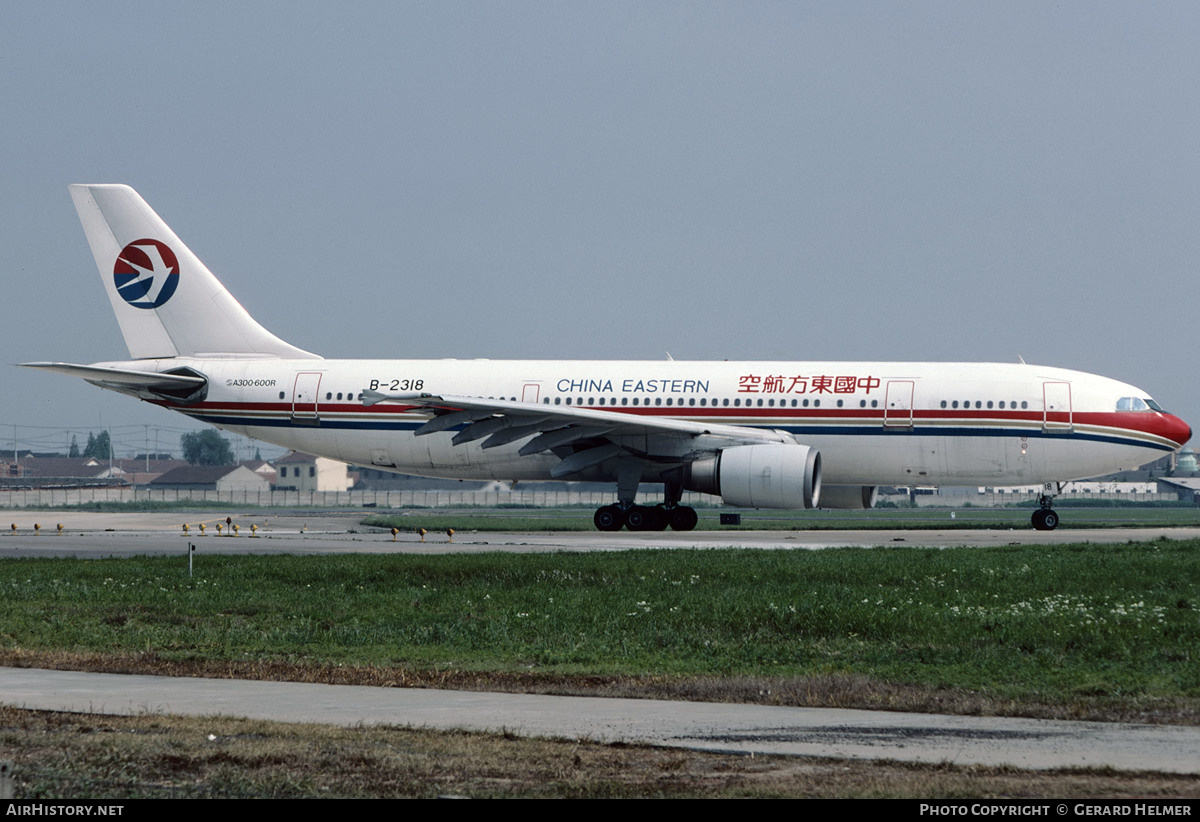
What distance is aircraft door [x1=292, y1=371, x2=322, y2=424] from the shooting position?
34.1 metres

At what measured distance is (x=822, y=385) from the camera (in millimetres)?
32469

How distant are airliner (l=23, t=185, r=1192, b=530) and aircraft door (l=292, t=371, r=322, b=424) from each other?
1.6 inches

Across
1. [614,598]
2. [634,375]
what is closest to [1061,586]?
[614,598]

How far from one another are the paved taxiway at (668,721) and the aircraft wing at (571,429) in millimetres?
19609

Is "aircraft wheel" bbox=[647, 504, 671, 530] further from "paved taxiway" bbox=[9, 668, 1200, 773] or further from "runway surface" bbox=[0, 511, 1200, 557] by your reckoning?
"paved taxiway" bbox=[9, 668, 1200, 773]

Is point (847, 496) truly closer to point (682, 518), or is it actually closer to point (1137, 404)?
point (682, 518)

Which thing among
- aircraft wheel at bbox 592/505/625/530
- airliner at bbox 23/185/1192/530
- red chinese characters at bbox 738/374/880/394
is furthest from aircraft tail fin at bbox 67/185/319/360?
red chinese characters at bbox 738/374/880/394

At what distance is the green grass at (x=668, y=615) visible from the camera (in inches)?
460

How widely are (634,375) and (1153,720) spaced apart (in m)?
25.2

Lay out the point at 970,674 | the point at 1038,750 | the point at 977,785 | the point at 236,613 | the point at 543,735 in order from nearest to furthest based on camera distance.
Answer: the point at 977,785
the point at 1038,750
the point at 543,735
the point at 970,674
the point at 236,613

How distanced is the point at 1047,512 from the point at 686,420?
374 inches

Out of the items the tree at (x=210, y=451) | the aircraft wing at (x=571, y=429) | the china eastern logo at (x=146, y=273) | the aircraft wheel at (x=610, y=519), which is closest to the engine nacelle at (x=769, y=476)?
the aircraft wing at (x=571, y=429)
